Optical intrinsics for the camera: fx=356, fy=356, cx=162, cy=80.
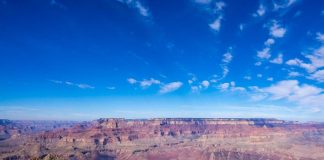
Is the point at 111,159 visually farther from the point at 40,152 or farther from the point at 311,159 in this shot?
the point at 311,159

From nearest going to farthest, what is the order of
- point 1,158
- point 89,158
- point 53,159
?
point 53,159 → point 1,158 → point 89,158

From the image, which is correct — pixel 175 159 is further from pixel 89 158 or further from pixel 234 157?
pixel 89 158

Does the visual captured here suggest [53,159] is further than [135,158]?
No

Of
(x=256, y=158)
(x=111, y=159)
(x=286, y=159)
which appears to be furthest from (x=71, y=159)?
(x=286, y=159)

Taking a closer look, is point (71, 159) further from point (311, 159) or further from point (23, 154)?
point (311, 159)

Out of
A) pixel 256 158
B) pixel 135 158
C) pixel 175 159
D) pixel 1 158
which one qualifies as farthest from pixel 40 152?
pixel 256 158

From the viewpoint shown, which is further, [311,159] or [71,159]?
[311,159]

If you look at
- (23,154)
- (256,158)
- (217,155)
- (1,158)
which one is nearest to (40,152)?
(23,154)

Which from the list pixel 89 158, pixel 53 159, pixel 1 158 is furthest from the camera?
pixel 89 158
